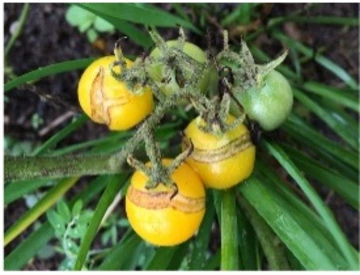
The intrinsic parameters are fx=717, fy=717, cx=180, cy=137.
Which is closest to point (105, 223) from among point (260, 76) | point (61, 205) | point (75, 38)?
point (61, 205)

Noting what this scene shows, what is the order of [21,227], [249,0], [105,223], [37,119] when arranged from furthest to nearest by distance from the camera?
1. [37,119]
2. [105,223]
3. [249,0]
4. [21,227]

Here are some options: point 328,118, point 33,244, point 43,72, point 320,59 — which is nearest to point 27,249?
point 33,244

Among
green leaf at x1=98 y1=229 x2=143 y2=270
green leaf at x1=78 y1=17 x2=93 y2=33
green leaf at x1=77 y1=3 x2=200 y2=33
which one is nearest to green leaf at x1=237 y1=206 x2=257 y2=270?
green leaf at x1=98 y1=229 x2=143 y2=270

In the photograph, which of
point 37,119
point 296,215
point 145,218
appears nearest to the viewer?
point 145,218

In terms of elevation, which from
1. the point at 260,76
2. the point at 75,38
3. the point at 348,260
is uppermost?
the point at 260,76

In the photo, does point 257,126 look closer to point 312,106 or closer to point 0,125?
point 312,106

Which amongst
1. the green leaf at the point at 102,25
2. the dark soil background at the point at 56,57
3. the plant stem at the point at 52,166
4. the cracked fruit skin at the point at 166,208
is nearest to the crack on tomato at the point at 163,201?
the cracked fruit skin at the point at 166,208

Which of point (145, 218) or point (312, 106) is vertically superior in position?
point (145, 218)

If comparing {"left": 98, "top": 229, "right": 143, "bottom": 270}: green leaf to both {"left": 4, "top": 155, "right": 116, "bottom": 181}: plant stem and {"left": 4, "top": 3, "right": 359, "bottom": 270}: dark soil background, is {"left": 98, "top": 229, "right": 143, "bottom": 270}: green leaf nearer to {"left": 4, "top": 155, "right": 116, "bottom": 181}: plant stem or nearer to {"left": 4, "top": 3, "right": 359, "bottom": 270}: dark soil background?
{"left": 4, "top": 155, "right": 116, "bottom": 181}: plant stem
